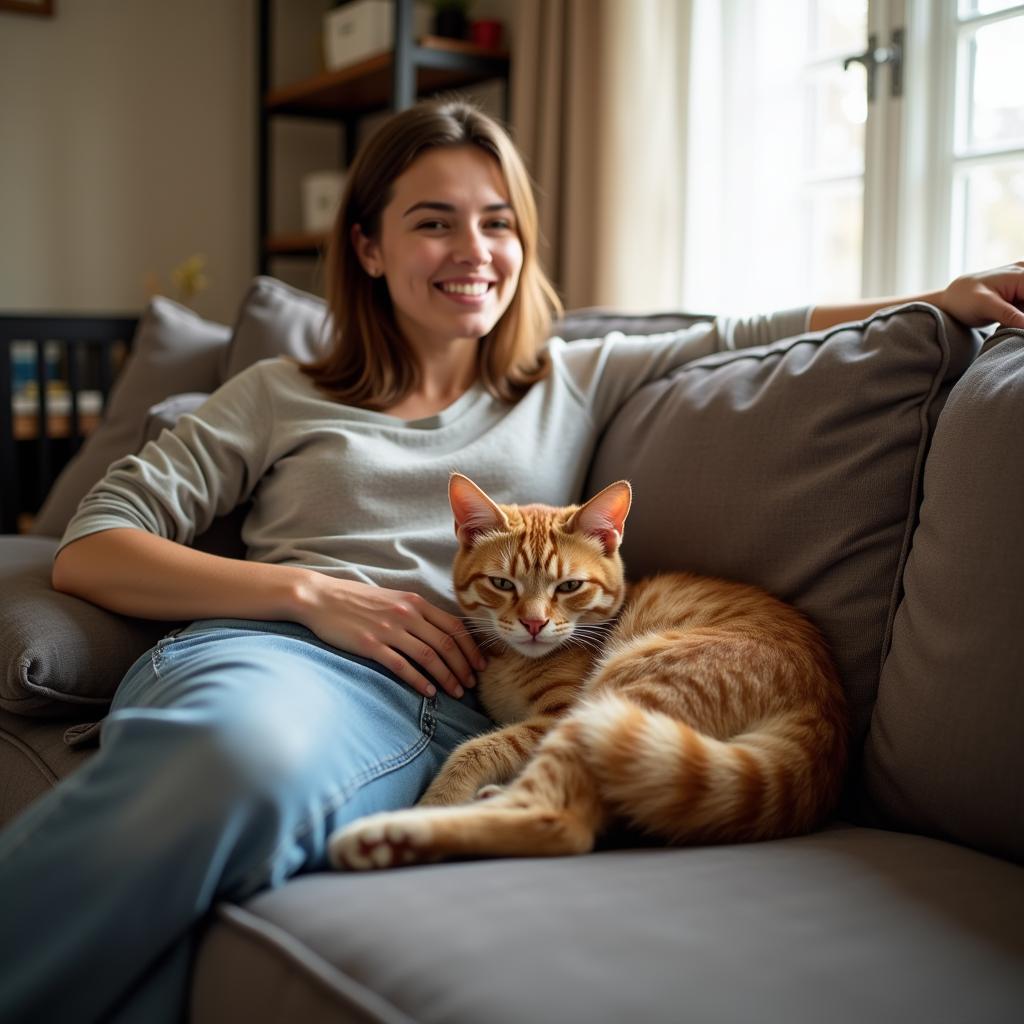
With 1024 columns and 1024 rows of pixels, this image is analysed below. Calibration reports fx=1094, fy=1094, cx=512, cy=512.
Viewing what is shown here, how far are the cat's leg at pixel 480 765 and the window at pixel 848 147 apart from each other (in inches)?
62.1

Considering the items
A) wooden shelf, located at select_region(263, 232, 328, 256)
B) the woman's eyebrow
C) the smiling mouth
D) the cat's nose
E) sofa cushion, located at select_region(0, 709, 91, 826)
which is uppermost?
wooden shelf, located at select_region(263, 232, 328, 256)

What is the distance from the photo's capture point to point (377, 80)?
363 centimetres

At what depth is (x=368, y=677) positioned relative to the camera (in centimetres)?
140

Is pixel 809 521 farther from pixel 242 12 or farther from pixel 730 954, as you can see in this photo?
pixel 242 12

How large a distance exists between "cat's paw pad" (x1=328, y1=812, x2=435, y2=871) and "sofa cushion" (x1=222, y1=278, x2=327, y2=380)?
133cm

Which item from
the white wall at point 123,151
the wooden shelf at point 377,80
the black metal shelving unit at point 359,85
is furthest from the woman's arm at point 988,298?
the white wall at point 123,151

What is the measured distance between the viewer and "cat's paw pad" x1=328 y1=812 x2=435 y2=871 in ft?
3.57

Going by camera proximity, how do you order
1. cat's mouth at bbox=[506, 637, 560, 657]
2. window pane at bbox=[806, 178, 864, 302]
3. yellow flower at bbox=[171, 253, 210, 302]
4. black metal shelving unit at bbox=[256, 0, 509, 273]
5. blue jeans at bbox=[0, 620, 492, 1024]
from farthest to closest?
1. yellow flower at bbox=[171, 253, 210, 302]
2. black metal shelving unit at bbox=[256, 0, 509, 273]
3. window pane at bbox=[806, 178, 864, 302]
4. cat's mouth at bbox=[506, 637, 560, 657]
5. blue jeans at bbox=[0, 620, 492, 1024]

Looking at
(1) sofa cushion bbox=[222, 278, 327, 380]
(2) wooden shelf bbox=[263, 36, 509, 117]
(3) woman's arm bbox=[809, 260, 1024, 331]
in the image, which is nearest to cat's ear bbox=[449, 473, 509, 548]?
(3) woman's arm bbox=[809, 260, 1024, 331]

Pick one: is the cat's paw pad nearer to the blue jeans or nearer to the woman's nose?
the blue jeans

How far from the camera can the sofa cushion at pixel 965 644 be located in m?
1.14

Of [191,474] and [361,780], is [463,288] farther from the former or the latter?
[361,780]

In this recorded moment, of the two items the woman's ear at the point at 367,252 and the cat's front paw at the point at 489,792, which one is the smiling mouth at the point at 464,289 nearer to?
the woman's ear at the point at 367,252

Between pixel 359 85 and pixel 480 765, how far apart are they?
9.86ft
